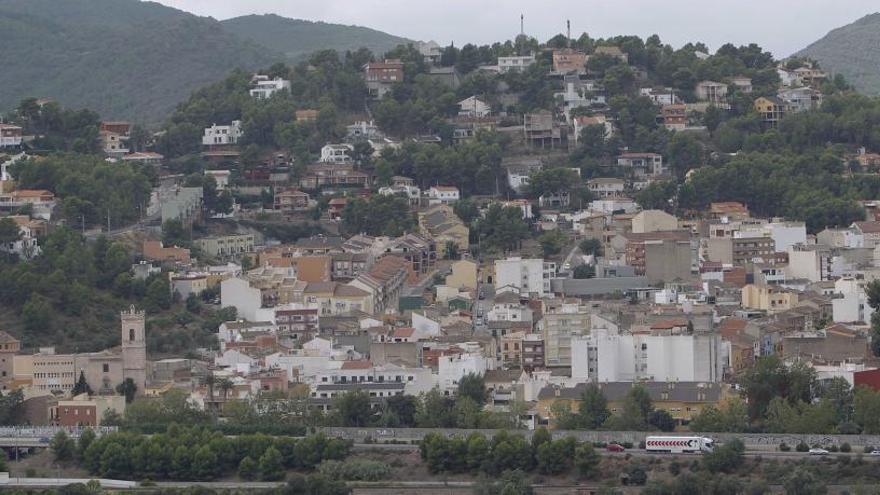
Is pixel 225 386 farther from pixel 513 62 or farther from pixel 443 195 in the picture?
pixel 513 62

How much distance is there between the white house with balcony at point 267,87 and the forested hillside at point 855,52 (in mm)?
37185

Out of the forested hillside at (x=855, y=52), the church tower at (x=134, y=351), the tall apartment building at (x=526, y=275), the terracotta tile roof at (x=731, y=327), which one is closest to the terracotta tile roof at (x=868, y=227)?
the tall apartment building at (x=526, y=275)

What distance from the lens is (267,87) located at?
72.5m

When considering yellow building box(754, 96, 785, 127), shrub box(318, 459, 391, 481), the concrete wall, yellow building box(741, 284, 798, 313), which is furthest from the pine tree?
yellow building box(754, 96, 785, 127)

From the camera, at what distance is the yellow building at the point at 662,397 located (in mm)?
40531

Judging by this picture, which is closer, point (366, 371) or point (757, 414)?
point (757, 414)

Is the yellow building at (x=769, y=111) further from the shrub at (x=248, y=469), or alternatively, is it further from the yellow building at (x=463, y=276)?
the shrub at (x=248, y=469)

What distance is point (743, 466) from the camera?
36.8m

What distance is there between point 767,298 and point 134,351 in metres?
12.3

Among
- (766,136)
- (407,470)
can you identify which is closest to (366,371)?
(407,470)

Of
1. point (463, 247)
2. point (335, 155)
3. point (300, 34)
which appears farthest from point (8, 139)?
point (300, 34)

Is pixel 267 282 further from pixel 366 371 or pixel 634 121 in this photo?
pixel 634 121

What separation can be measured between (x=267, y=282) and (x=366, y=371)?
8.70 meters

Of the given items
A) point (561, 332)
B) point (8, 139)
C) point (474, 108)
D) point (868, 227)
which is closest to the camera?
point (561, 332)
